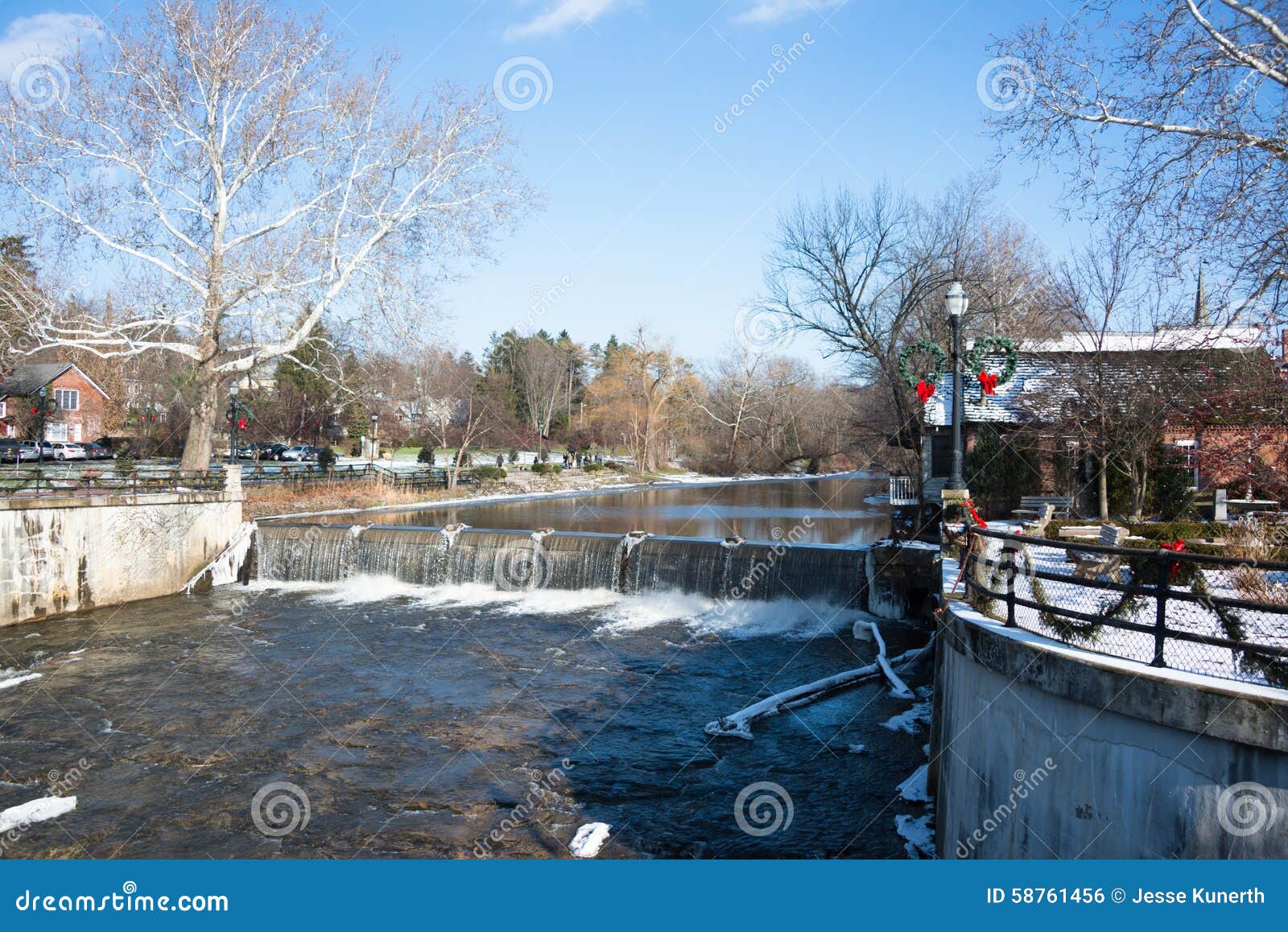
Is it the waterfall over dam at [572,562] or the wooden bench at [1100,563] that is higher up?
the wooden bench at [1100,563]

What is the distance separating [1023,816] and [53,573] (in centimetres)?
1942

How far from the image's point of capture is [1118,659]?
5770 mm

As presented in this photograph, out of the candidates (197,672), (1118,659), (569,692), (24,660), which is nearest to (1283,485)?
(1118,659)

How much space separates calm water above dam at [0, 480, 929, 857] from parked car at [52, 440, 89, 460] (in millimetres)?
32724

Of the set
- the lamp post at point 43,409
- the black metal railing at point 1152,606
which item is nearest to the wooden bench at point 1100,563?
the black metal railing at point 1152,606

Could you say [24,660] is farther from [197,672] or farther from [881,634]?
[881,634]

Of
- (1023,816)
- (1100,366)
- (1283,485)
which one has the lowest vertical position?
(1023,816)

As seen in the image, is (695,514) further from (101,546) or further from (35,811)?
(35,811)

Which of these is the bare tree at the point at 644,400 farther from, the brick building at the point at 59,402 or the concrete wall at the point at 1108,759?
the concrete wall at the point at 1108,759

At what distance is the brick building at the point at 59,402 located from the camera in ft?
178

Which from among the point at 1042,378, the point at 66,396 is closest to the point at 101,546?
the point at 1042,378

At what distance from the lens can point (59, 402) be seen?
2292 inches

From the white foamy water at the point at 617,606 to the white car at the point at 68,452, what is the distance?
31072mm

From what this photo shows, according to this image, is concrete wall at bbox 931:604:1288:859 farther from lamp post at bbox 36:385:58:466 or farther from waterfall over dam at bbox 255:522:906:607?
lamp post at bbox 36:385:58:466
